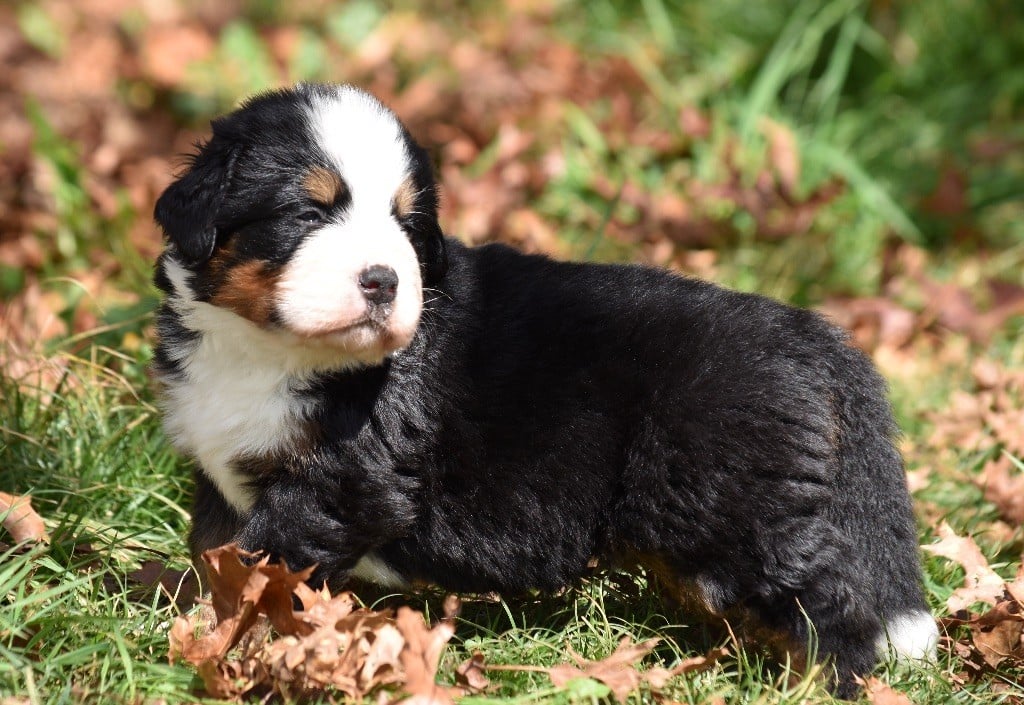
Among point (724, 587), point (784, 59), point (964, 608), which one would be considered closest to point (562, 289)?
point (724, 587)

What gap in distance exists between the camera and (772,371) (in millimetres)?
3463

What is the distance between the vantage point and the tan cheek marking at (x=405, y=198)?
10.9ft

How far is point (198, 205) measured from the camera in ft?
10.5

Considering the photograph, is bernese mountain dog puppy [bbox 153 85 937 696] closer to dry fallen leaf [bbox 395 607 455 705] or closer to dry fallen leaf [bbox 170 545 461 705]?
dry fallen leaf [bbox 170 545 461 705]

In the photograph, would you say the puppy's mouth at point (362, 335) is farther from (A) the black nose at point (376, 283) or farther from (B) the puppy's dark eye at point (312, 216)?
(B) the puppy's dark eye at point (312, 216)

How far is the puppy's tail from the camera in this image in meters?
3.52

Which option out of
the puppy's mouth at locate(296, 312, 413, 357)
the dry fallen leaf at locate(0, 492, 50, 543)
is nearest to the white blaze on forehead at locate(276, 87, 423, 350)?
the puppy's mouth at locate(296, 312, 413, 357)

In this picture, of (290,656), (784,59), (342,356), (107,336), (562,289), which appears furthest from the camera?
(784,59)

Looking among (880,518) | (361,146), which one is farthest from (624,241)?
(361,146)

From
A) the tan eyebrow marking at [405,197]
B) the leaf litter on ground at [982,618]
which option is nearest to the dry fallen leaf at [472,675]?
the tan eyebrow marking at [405,197]

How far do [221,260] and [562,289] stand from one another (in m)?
1.08

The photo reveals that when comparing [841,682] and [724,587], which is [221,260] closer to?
[724,587]

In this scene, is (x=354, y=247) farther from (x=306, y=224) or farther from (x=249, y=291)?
(x=249, y=291)

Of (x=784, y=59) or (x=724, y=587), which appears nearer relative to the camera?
(x=724, y=587)
